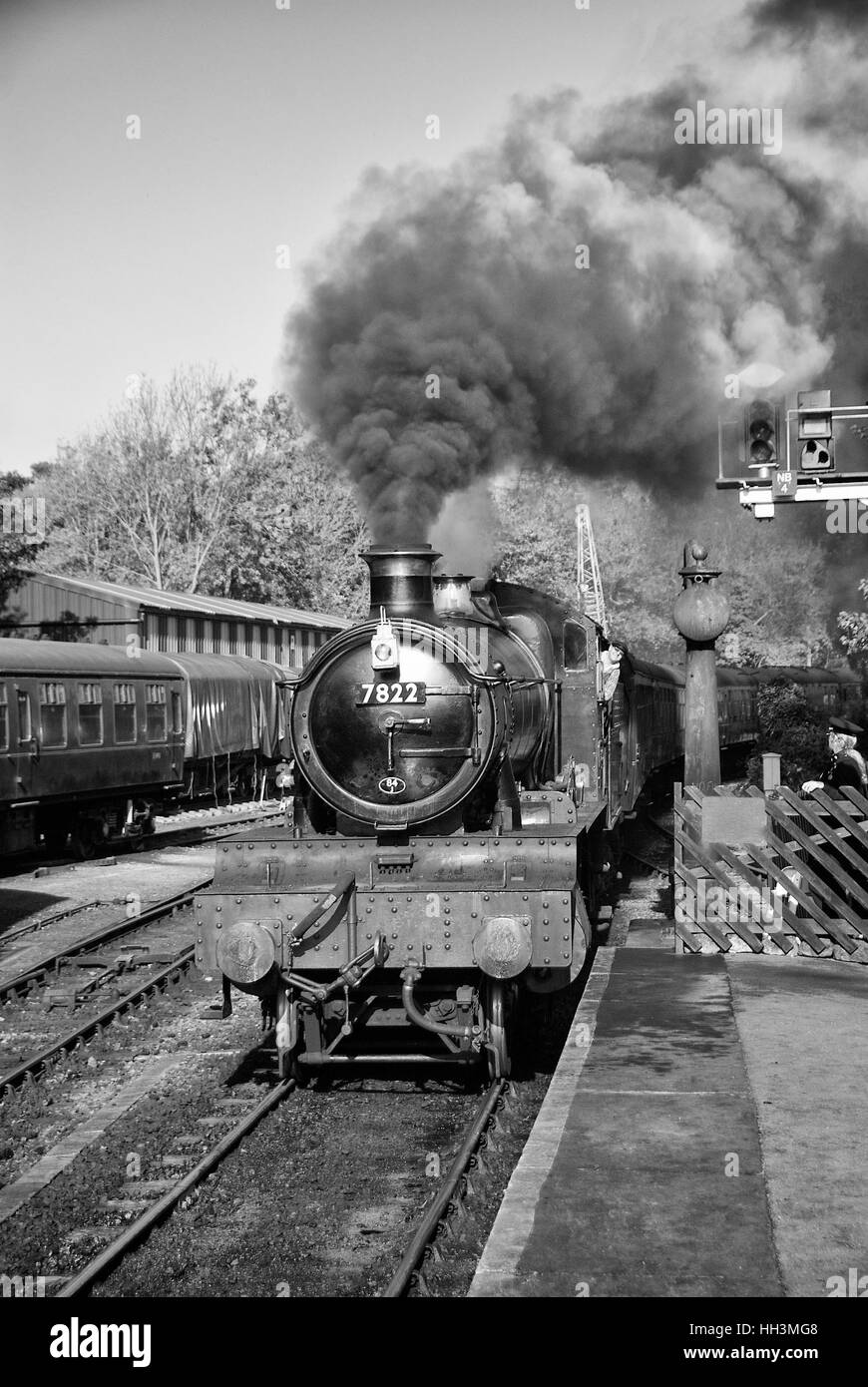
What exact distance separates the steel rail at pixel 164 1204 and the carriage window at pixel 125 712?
12.9 m

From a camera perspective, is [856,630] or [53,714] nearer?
[53,714]

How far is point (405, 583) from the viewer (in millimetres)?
8070

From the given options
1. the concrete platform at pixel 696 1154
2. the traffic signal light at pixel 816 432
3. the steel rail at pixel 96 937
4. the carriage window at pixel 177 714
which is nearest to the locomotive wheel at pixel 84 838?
the carriage window at pixel 177 714

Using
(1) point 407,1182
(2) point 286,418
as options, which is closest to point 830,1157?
(1) point 407,1182

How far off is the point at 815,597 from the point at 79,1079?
49979mm

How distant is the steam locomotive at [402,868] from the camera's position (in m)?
7.43

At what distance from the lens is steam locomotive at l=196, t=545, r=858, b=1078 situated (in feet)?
24.4

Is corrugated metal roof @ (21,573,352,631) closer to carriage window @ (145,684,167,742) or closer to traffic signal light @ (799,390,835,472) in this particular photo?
carriage window @ (145,684,167,742)

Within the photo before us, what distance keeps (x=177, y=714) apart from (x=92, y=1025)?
1332 centimetres

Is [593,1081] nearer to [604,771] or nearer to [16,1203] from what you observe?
[16,1203]

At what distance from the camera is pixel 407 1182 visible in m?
6.30

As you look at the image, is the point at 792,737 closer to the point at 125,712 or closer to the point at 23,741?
the point at 125,712

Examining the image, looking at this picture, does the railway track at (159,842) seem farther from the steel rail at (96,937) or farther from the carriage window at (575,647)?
the carriage window at (575,647)

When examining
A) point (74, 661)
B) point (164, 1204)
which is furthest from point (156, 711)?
point (164, 1204)
